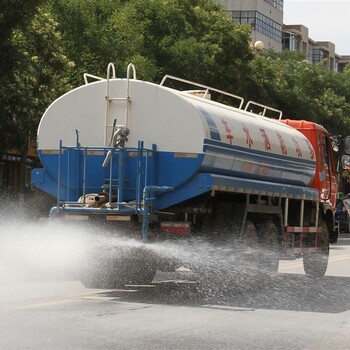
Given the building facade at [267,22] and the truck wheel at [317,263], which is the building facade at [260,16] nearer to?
the building facade at [267,22]

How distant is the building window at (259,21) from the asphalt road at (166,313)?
5408 centimetres

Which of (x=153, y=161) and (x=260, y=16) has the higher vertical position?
(x=260, y=16)

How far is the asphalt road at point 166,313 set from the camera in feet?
29.7

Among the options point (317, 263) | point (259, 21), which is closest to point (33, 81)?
point (317, 263)

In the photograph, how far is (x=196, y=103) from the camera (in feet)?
42.1

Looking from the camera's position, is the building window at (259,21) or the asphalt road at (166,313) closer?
the asphalt road at (166,313)

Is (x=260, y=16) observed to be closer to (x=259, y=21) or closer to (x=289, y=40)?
→ (x=259, y=21)

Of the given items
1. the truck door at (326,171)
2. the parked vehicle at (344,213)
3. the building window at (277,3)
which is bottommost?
the parked vehicle at (344,213)

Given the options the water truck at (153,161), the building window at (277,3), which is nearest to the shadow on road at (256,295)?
the water truck at (153,161)

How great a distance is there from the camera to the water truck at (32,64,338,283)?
41.3 feet

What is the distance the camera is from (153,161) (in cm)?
1279

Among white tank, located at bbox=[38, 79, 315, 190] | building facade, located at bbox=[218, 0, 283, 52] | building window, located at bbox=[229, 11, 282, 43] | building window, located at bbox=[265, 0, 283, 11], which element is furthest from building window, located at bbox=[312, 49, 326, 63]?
white tank, located at bbox=[38, 79, 315, 190]

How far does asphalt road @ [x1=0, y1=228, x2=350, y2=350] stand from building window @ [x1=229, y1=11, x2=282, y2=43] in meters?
54.1

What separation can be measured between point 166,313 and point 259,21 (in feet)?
198
